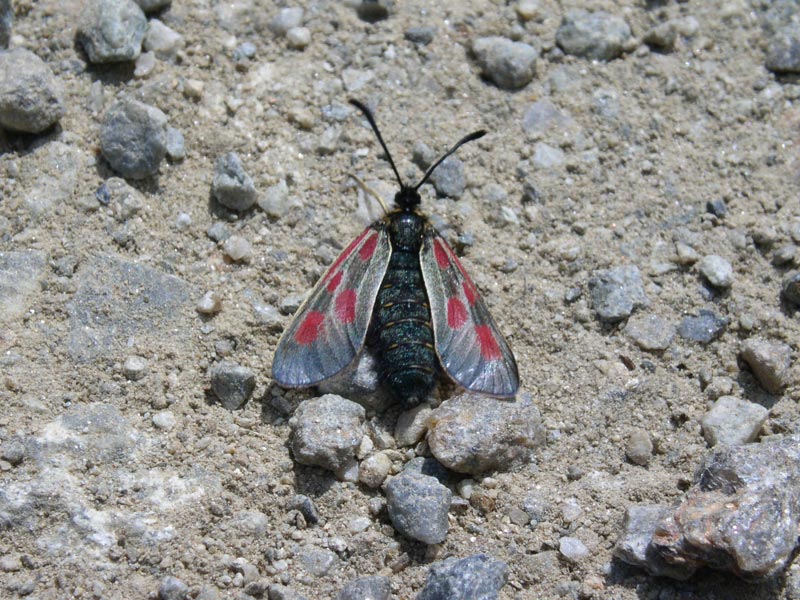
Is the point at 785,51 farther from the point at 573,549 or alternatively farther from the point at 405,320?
the point at 573,549

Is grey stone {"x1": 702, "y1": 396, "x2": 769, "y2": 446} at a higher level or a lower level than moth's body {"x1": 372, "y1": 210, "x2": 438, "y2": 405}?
higher

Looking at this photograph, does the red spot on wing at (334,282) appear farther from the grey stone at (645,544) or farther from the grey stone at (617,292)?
the grey stone at (645,544)

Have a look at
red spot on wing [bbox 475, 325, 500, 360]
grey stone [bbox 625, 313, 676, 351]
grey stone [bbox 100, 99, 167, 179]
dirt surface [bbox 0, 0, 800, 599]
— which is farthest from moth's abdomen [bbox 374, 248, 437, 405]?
grey stone [bbox 100, 99, 167, 179]

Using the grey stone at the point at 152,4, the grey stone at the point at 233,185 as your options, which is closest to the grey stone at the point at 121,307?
the grey stone at the point at 233,185

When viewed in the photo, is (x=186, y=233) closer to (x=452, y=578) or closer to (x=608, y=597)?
(x=452, y=578)

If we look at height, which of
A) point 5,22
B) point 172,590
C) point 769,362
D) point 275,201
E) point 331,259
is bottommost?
point 172,590

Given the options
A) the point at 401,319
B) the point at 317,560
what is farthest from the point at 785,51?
the point at 317,560

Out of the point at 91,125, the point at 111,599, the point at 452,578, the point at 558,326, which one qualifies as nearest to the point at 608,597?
the point at 452,578

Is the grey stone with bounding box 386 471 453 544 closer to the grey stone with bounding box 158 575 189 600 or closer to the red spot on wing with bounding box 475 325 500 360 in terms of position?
the red spot on wing with bounding box 475 325 500 360
